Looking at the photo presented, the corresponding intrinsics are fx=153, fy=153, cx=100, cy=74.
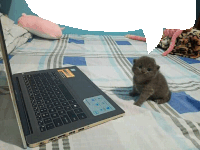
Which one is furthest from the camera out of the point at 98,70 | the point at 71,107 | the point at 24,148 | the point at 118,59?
the point at 118,59

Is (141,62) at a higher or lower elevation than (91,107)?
higher

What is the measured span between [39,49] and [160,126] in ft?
3.96

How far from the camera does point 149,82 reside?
756mm

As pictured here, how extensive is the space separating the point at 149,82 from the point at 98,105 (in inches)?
12.7

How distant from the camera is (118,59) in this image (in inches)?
50.8

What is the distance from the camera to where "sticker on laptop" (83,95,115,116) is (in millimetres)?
536

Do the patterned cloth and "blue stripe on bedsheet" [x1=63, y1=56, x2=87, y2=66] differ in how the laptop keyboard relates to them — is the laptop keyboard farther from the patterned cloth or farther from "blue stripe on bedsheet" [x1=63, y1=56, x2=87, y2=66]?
the patterned cloth

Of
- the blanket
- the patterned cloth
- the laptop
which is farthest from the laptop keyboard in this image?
the patterned cloth

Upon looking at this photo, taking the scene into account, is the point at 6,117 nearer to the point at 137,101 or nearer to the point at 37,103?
the point at 37,103


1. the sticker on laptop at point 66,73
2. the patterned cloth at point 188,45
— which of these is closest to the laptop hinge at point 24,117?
the sticker on laptop at point 66,73

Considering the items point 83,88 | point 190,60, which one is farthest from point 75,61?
point 190,60

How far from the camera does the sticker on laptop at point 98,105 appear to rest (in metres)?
0.54

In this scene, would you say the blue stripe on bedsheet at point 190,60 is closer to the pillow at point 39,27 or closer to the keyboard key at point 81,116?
the keyboard key at point 81,116

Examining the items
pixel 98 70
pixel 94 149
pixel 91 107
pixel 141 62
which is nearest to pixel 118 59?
pixel 98 70
